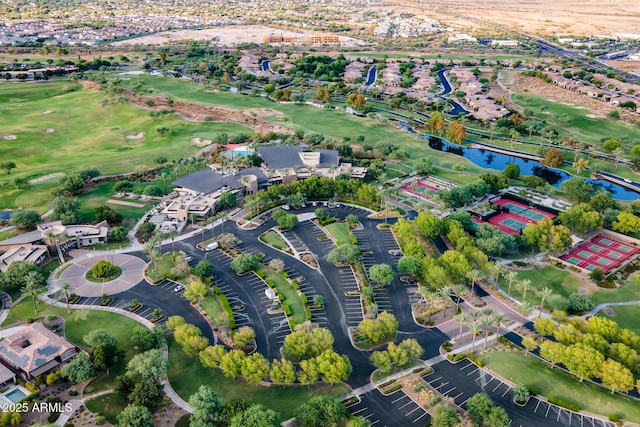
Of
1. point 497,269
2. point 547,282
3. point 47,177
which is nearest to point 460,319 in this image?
point 497,269

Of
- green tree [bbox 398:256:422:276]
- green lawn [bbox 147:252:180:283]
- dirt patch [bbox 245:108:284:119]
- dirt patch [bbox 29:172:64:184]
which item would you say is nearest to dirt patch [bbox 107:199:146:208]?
dirt patch [bbox 29:172:64:184]

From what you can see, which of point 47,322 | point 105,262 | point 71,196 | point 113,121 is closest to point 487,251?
point 105,262

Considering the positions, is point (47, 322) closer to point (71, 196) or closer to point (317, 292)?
point (317, 292)

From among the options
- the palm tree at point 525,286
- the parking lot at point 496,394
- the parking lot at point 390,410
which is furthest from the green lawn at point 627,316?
the parking lot at point 390,410

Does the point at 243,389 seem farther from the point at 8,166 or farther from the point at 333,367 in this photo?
the point at 8,166

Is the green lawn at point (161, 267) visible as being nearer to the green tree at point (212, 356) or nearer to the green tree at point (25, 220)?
the green tree at point (212, 356)

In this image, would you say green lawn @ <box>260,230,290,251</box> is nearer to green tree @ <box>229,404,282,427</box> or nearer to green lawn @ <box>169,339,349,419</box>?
green lawn @ <box>169,339,349,419</box>
